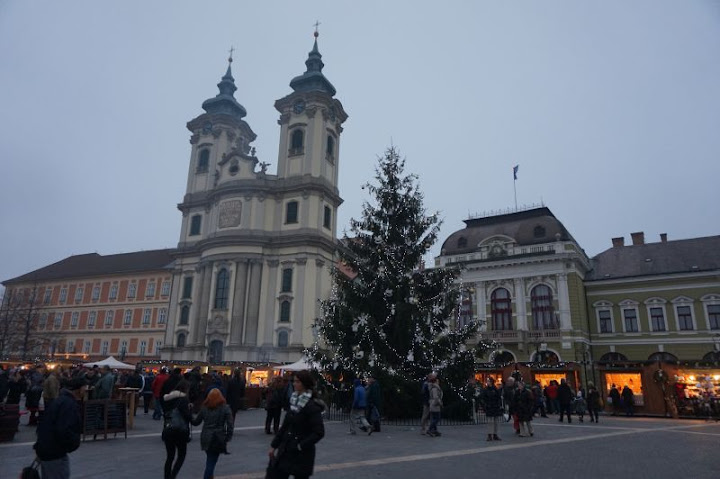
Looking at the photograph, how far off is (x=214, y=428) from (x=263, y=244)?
39.9 metres

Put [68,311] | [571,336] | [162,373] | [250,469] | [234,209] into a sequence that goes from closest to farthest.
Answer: [250,469], [162,373], [571,336], [234,209], [68,311]

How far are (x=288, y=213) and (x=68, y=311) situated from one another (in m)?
38.9

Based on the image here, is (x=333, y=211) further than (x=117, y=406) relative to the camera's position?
Yes

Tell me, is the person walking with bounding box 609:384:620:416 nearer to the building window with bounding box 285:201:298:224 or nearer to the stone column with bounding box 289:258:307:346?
the stone column with bounding box 289:258:307:346

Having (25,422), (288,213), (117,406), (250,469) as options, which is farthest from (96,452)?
(288,213)

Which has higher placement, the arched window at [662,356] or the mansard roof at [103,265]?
the mansard roof at [103,265]

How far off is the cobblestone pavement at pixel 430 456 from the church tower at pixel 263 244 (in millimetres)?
28943

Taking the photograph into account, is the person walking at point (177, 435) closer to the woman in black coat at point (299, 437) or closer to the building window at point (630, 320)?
the woman in black coat at point (299, 437)

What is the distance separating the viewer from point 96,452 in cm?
1056

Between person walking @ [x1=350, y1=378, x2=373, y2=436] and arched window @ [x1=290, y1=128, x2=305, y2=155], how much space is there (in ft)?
124

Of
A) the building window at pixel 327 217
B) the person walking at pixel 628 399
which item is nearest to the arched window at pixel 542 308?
the person walking at pixel 628 399

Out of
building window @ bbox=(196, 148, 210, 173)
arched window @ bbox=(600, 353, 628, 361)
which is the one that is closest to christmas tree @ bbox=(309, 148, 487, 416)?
arched window @ bbox=(600, 353, 628, 361)

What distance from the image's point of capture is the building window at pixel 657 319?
38.8 m

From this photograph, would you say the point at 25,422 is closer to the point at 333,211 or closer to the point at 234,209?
the point at 234,209
